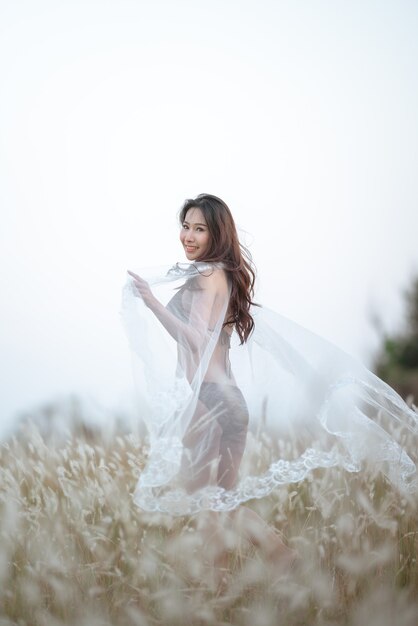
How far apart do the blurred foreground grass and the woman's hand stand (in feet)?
3.68

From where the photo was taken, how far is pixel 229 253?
4.06m

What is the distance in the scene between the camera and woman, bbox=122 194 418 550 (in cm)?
353

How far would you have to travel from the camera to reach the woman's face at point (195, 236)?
4031 mm

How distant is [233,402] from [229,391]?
65mm

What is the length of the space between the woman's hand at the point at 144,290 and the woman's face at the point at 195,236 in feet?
1.24

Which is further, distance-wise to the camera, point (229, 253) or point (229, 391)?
point (229, 253)

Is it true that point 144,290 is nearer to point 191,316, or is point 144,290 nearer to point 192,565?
point 191,316

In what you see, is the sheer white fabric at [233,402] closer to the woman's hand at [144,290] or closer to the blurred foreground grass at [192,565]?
the woman's hand at [144,290]

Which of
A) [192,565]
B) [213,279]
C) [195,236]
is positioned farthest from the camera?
[195,236]

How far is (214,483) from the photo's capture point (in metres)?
3.52

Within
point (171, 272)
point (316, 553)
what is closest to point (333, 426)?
point (316, 553)

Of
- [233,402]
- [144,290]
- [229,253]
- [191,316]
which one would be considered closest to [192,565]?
[233,402]

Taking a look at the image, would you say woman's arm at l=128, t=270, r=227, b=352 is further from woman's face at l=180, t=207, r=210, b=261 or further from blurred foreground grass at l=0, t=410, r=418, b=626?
blurred foreground grass at l=0, t=410, r=418, b=626

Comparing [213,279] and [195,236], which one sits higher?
[195,236]
